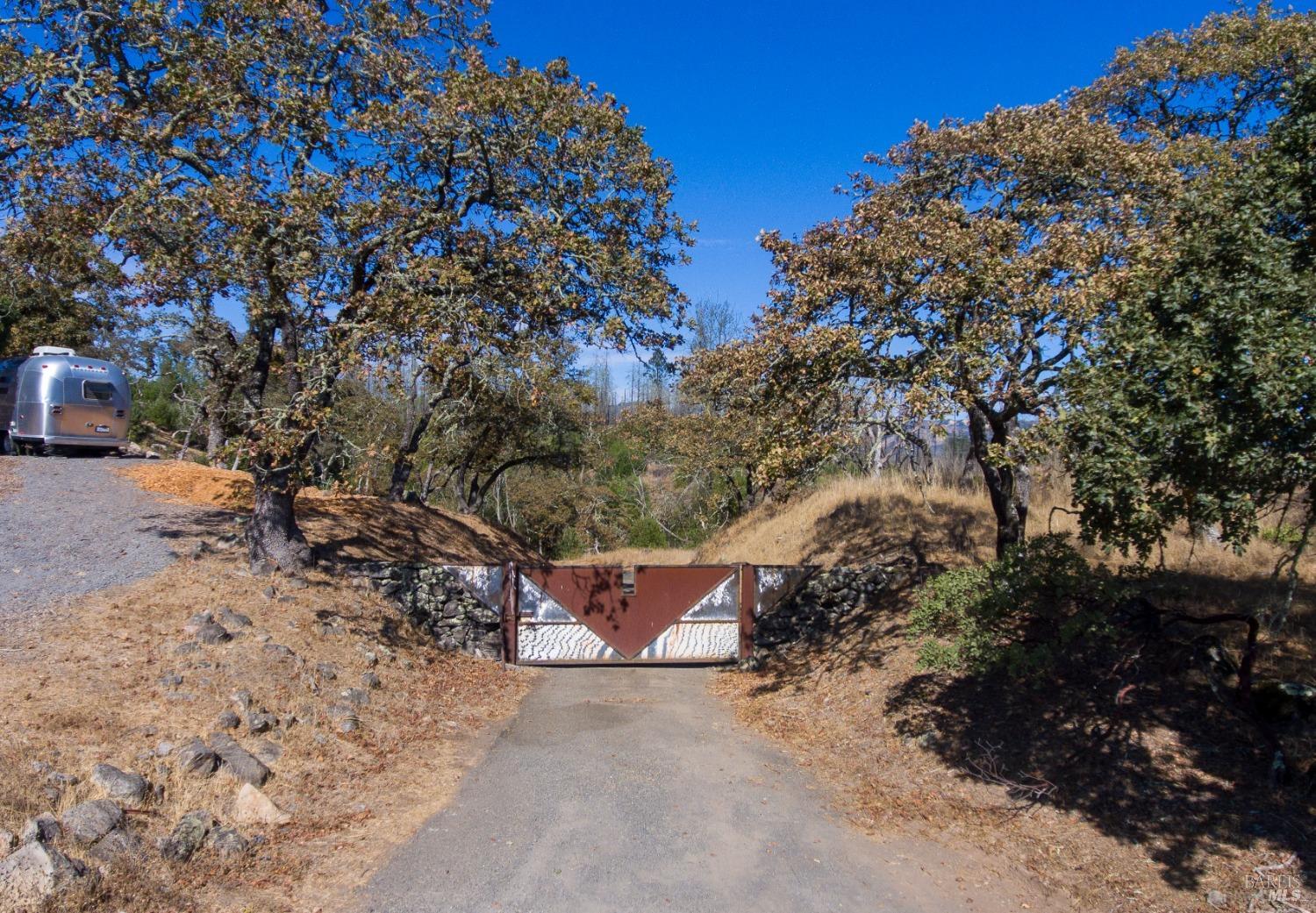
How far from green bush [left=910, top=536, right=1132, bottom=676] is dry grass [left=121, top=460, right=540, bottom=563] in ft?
30.1

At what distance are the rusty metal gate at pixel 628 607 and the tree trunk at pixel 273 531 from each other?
2.39 metres

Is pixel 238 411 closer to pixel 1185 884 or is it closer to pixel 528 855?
pixel 528 855

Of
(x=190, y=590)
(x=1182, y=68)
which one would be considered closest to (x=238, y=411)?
(x=190, y=590)

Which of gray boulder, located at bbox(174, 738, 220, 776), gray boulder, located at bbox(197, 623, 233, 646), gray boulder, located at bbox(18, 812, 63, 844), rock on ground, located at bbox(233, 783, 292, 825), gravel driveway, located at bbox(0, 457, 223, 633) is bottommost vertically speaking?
rock on ground, located at bbox(233, 783, 292, 825)

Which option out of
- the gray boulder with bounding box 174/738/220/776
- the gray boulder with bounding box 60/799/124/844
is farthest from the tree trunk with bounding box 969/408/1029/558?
the gray boulder with bounding box 60/799/124/844

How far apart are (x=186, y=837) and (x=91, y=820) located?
577 millimetres

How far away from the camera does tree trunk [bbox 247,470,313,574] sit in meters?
11.8

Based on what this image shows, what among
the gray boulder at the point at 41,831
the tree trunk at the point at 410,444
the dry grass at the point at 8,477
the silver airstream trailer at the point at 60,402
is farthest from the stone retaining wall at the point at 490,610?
the silver airstream trailer at the point at 60,402

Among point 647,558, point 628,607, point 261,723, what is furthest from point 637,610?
point 647,558

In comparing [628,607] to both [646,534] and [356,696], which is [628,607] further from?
[646,534]

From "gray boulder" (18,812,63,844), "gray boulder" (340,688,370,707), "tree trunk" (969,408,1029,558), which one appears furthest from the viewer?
"tree trunk" (969,408,1029,558)

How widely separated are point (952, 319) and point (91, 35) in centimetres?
1087

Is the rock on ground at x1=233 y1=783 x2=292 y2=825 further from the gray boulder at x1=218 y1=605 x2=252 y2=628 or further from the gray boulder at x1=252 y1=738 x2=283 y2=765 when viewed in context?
the gray boulder at x1=218 y1=605 x2=252 y2=628

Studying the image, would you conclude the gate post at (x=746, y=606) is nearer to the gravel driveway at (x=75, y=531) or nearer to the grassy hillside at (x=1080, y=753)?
the grassy hillside at (x=1080, y=753)
